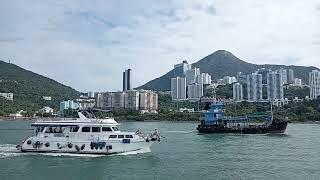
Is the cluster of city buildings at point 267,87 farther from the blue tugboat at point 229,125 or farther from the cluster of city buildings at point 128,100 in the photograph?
the blue tugboat at point 229,125

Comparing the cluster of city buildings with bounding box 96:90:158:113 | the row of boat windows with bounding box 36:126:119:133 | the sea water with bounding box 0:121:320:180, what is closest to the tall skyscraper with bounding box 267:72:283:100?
the cluster of city buildings with bounding box 96:90:158:113

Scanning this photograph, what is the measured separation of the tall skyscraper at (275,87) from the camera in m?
171

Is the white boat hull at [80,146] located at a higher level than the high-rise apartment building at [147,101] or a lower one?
lower

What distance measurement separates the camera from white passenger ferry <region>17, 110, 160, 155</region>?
34.0 metres

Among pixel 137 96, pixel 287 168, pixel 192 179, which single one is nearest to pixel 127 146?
pixel 192 179

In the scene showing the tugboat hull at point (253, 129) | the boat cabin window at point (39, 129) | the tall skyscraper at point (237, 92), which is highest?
the tall skyscraper at point (237, 92)

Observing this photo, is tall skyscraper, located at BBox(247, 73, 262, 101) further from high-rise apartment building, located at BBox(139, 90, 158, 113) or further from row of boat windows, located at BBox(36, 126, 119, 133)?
row of boat windows, located at BBox(36, 126, 119, 133)

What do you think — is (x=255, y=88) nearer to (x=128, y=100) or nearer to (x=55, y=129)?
(x=128, y=100)

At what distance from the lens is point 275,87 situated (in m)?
172

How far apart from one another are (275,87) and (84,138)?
146 meters

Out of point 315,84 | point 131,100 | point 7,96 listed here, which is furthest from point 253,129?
point 7,96

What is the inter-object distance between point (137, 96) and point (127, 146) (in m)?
140

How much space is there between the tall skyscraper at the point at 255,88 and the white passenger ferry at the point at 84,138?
14388 cm

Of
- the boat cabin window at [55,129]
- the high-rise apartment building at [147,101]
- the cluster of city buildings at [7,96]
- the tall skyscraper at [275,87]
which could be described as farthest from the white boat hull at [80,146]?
the cluster of city buildings at [7,96]
